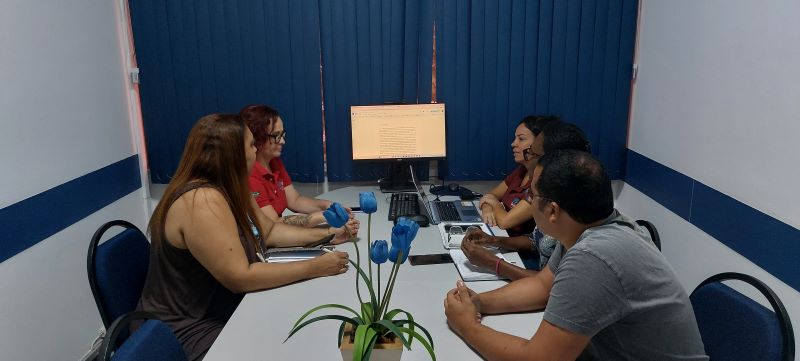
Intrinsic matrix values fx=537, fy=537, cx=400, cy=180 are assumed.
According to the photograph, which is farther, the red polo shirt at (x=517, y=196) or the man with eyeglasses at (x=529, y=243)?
the red polo shirt at (x=517, y=196)

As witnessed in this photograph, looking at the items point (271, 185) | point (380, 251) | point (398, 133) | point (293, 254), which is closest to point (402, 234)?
point (380, 251)

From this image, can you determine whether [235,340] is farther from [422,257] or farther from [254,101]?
[254,101]

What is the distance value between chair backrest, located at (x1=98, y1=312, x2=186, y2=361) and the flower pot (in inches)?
15.2

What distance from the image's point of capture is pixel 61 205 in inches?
93.7

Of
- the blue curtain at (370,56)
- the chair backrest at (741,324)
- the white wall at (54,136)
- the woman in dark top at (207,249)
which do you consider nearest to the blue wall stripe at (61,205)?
the white wall at (54,136)

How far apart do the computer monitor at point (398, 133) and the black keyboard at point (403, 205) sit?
0.27 m

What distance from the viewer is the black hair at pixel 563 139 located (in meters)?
2.12

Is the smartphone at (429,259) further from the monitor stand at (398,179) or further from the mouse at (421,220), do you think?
the monitor stand at (398,179)

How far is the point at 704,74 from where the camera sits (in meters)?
2.39

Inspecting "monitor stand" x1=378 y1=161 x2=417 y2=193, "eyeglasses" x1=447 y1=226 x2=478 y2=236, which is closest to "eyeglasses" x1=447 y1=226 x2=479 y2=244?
"eyeglasses" x1=447 y1=226 x2=478 y2=236

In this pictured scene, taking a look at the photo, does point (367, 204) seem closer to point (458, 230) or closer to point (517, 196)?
point (458, 230)

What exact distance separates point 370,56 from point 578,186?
196cm

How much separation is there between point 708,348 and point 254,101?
7.98ft

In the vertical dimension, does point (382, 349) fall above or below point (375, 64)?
below
